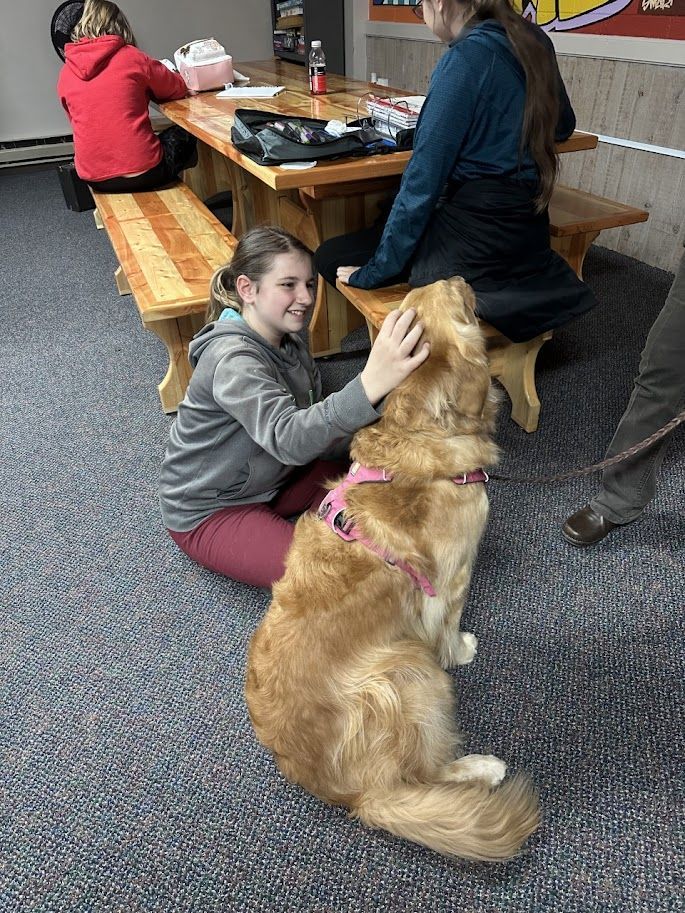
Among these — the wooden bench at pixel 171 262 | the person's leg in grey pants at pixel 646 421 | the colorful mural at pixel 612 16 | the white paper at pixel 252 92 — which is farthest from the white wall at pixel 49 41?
the person's leg in grey pants at pixel 646 421

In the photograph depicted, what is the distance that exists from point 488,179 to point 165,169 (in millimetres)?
2561

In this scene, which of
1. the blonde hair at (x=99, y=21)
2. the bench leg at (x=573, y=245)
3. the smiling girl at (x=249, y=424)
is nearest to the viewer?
the smiling girl at (x=249, y=424)

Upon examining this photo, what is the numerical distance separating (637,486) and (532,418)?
62 centimetres

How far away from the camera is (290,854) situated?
1.27m

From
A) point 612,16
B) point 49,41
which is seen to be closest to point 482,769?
point 612,16

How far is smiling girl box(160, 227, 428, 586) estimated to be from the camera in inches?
59.9

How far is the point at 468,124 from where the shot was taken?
1845 mm

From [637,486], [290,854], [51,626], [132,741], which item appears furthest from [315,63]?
[290,854]

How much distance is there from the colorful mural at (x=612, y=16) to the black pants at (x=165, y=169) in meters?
2.45

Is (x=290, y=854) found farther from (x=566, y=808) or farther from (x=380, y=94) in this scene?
(x=380, y=94)

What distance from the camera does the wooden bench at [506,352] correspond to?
2.17m

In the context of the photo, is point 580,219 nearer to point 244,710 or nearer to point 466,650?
point 466,650

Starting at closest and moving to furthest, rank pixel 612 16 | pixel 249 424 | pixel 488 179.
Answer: pixel 249 424 < pixel 488 179 < pixel 612 16

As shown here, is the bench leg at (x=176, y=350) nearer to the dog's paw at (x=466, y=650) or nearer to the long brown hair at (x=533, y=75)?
the long brown hair at (x=533, y=75)
